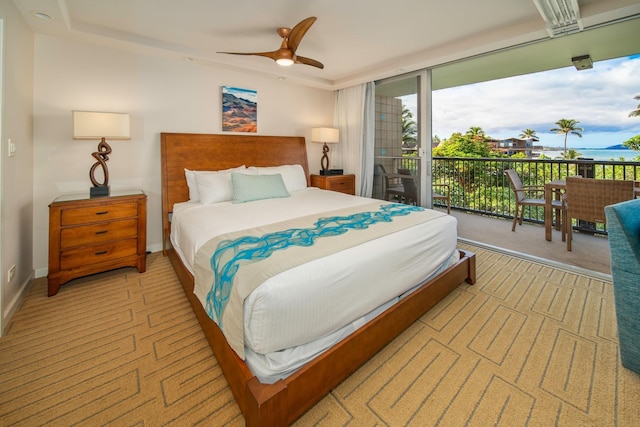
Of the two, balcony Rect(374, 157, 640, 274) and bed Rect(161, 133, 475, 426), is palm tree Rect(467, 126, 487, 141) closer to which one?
balcony Rect(374, 157, 640, 274)

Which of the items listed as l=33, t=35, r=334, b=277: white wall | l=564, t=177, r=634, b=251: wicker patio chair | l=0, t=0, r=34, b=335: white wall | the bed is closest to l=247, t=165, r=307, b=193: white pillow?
the bed

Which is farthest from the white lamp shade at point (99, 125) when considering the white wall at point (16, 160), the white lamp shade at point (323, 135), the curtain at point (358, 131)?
the curtain at point (358, 131)

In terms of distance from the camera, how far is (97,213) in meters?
2.62

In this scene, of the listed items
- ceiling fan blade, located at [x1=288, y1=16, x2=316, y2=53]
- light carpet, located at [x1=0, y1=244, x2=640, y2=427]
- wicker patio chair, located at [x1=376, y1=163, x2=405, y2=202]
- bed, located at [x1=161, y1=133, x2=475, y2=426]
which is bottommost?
light carpet, located at [x1=0, y1=244, x2=640, y2=427]

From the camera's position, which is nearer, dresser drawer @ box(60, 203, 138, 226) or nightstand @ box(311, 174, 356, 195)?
dresser drawer @ box(60, 203, 138, 226)

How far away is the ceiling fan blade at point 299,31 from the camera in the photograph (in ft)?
7.23

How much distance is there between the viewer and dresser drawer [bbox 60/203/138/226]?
248 cm

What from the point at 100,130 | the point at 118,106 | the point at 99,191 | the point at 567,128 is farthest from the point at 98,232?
the point at 567,128

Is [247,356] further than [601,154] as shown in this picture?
No

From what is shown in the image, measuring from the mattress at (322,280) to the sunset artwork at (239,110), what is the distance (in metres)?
1.79

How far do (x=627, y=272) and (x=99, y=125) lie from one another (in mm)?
4091

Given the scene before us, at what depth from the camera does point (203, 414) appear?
4.35 feet

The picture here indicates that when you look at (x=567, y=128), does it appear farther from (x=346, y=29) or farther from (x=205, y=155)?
(x=205, y=155)

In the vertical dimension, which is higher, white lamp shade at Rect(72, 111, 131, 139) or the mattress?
white lamp shade at Rect(72, 111, 131, 139)
